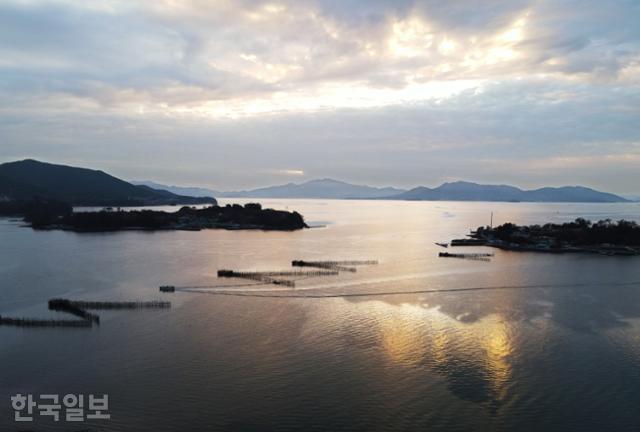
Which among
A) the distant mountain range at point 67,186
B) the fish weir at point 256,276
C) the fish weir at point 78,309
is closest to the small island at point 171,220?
the fish weir at point 256,276

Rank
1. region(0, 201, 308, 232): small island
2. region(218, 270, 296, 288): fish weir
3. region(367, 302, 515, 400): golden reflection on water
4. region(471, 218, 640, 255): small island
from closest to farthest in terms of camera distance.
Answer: region(367, 302, 515, 400): golden reflection on water → region(218, 270, 296, 288): fish weir → region(471, 218, 640, 255): small island → region(0, 201, 308, 232): small island

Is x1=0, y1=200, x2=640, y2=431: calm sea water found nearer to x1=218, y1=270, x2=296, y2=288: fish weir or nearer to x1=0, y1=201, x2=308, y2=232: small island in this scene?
x1=218, y1=270, x2=296, y2=288: fish weir

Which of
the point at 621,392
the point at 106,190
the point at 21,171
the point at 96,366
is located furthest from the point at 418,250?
the point at 21,171

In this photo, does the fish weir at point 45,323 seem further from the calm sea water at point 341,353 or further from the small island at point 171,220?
the small island at point 171,220

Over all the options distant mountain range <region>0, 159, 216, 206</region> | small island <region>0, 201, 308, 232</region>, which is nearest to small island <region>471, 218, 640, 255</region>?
small island <region>0, 201, 308, 232</region>

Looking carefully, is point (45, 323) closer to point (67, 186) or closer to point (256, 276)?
point (256, 276)

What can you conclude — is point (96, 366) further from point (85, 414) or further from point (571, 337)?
point (571, 337)
